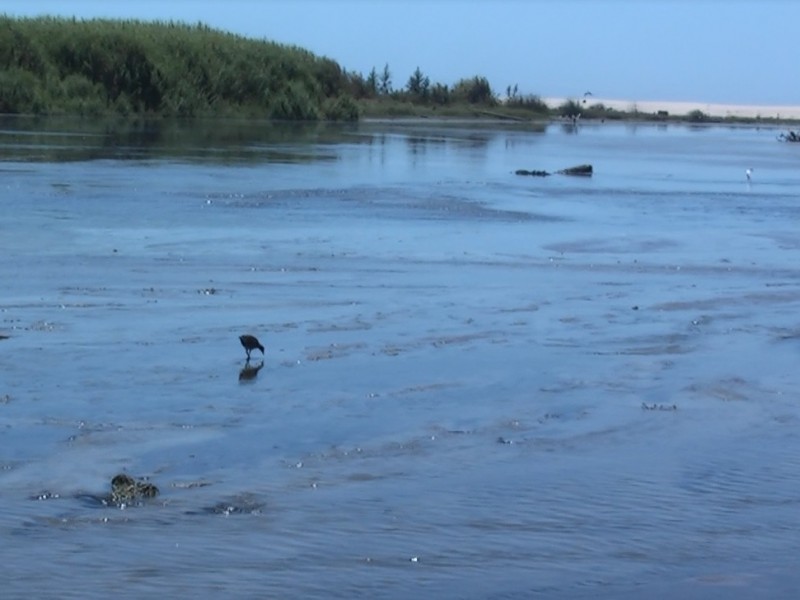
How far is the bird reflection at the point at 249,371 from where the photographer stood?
9.93 meters

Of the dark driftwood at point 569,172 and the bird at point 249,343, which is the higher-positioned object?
the bird at point 249,343

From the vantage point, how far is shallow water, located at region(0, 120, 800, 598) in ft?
22.2

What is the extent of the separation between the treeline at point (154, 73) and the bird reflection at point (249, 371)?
38.7 metres

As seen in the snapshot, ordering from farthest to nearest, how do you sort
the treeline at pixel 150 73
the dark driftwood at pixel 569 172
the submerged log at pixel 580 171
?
the treeline at pixel 150 73 → the submerged log at pixel 580 171 → the dark driftwood at pixel 569 172

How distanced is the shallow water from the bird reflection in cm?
6

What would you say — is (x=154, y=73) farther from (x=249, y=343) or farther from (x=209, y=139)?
(x=249, y=343)

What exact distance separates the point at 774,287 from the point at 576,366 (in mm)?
4887

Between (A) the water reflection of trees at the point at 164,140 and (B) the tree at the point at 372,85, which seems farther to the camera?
(B) the tree at the point at 372,85

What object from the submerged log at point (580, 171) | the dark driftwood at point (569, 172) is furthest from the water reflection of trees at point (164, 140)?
the submerged log at point (580, 171)

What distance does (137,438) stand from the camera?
27.6 ft

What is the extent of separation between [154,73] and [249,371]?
4271 centimetres

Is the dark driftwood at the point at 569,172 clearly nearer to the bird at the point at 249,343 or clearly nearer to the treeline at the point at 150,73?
the bird at the point at 249,343

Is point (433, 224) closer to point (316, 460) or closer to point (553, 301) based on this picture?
point (553, 301)

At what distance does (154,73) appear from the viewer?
51.5 meters
